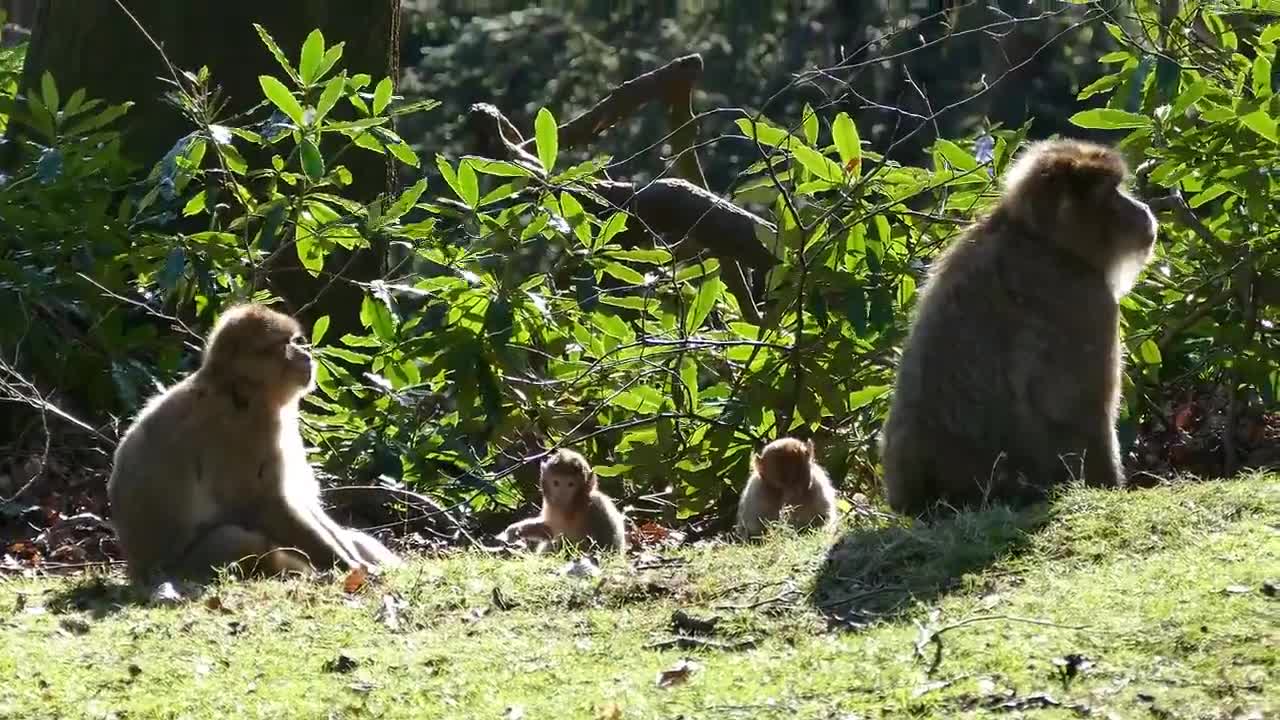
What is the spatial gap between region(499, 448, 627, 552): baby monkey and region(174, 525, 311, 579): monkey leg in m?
1.43

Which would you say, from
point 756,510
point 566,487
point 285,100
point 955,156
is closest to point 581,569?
point 756,510

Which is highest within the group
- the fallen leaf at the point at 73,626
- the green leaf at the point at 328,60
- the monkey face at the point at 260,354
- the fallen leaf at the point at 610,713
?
the green leaf at the point at 328,60

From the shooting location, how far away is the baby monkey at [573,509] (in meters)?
8.47

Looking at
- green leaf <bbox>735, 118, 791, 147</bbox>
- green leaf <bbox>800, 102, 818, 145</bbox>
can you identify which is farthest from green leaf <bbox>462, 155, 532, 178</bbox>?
green leaf <bbox>800, 102, 818, 145</bbox>

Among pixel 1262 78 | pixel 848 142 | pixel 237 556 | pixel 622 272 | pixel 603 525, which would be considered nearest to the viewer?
pixel 237 556

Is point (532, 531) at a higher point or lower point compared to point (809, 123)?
lower

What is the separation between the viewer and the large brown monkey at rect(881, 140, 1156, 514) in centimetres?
685

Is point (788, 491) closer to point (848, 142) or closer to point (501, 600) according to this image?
point (848, 142)

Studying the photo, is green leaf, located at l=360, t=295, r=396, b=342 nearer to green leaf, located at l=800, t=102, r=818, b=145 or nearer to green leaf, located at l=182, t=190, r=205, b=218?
green leaf, located at l=182, t=190, r=205, b=218

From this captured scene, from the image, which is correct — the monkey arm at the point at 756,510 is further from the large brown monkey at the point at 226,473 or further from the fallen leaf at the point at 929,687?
the fallen leaf at the point at 929,687

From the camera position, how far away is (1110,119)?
8820 millimetres

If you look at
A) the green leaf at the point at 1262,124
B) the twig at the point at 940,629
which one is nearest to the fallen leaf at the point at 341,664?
the twig at the point at 940,629

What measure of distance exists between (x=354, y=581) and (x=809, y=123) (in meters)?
3.70

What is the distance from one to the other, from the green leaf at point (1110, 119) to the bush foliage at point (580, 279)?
3cm
